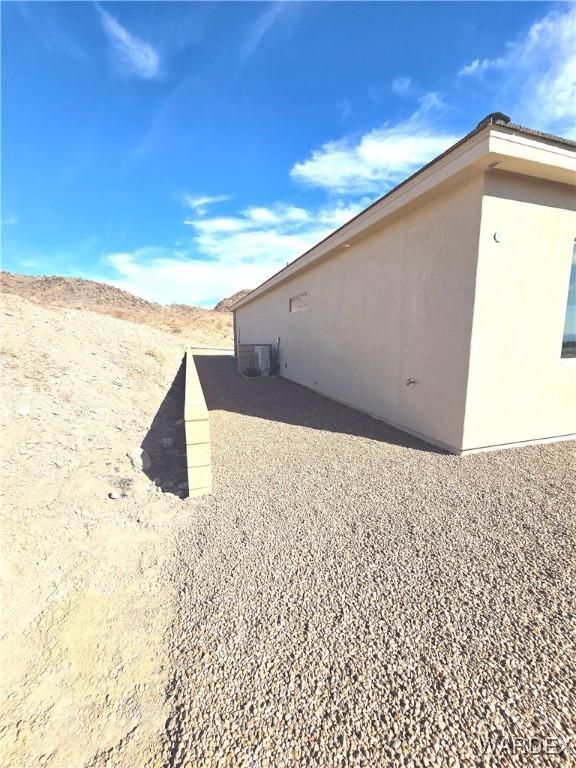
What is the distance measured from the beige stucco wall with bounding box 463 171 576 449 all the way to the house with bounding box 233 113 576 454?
0.02m

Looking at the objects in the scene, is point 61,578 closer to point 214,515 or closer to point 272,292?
point 214,515

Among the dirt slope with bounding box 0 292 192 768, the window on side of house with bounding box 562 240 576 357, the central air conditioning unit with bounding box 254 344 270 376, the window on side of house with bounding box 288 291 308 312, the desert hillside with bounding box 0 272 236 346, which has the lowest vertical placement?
the dirt slope with bounding box 0 292 192 768

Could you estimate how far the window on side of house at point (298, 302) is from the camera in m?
9.25

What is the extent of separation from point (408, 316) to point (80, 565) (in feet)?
16.2

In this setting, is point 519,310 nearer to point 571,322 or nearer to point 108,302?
point 571,322

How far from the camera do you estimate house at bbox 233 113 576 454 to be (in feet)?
12.5

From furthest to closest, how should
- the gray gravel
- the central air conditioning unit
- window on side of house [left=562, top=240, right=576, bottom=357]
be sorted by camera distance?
1. the central air conditioning unit
2. window on side of house [left=562, top=240, right=576, bottom=357]
3. the gray gravel

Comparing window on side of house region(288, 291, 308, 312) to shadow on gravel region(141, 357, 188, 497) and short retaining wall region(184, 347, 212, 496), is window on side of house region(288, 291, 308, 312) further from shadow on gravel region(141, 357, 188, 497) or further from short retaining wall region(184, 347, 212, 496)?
short retaining wall region(184, 347, 212, 496)

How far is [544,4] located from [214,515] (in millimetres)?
7071

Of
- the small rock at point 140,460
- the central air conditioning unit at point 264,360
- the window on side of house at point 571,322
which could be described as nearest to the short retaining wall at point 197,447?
the small rock at point 140,460

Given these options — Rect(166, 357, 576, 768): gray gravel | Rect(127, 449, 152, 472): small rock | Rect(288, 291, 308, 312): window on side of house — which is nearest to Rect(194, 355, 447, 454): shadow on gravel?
Rect(166, 357, 576, 768): gray gravel

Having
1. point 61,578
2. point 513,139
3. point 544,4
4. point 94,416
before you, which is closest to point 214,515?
point 61,578

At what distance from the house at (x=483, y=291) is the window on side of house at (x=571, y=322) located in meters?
0.01

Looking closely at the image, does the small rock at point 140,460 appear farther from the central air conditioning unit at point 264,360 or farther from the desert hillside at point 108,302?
the desert hillside at point 108,302
